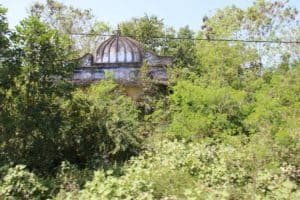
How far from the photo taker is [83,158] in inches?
451

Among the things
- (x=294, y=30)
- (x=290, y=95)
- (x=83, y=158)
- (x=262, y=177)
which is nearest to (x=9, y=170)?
(x=83, y=158)

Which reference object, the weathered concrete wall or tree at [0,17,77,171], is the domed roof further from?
tree at [0,17,77,171]

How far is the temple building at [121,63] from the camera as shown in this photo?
18.6 meters

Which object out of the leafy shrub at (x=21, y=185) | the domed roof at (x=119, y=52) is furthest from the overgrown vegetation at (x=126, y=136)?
the domed roof at (x=119, y=52)

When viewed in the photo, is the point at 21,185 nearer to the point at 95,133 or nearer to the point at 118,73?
the point at 95,133

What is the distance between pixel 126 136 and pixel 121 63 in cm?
793

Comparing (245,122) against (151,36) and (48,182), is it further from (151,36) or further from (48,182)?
(151,36)

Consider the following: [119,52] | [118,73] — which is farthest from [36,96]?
[119,52]

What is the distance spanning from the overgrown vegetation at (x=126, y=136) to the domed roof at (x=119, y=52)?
4.97 m

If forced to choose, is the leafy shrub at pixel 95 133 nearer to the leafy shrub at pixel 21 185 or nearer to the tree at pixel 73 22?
the leafy shrub at pixel 21 185

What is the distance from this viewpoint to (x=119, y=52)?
20.3 m

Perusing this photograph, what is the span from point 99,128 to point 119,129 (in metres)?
0.49

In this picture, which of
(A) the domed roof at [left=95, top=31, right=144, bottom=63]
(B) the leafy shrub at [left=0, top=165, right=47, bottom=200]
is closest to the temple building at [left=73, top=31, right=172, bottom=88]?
(A) the domed roof at [left=95, top=31, right=144, bottom=63]

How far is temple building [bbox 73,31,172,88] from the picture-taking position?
1856 centimetres
